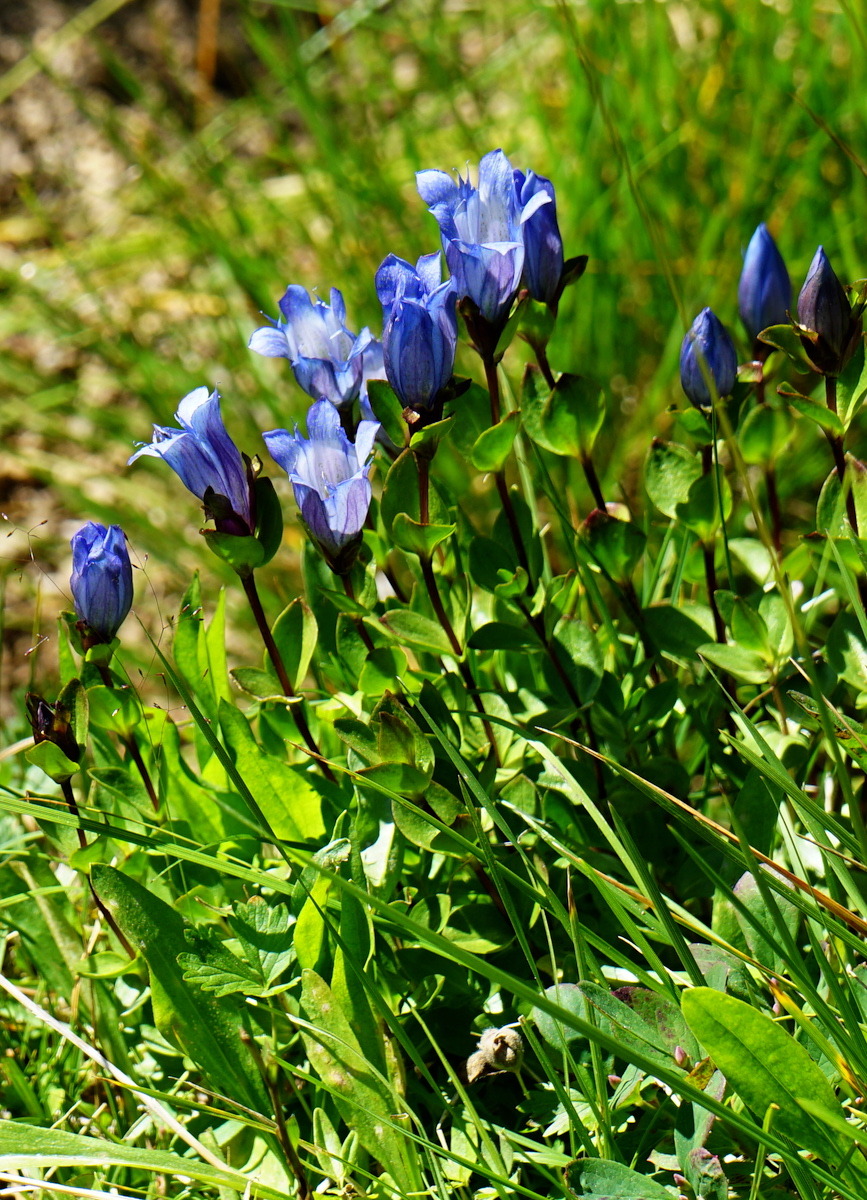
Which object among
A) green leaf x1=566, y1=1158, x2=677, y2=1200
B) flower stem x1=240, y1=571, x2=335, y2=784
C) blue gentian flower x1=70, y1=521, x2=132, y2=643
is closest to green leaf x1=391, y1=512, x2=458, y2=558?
flower stem x1=240, y1=571, x2=335, y2=784

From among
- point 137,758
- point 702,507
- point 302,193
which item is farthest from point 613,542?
point 302,193

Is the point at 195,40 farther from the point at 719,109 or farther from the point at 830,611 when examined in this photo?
the point at 830,611

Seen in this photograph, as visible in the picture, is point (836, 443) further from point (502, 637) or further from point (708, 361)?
point (502, 637)

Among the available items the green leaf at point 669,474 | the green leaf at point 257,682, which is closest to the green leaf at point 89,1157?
the green leaf at point 257,682

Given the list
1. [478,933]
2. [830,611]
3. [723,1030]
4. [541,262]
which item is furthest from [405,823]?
[830,611]

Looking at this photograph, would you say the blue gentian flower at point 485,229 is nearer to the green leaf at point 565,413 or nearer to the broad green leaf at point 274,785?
the green leaf at point 565,413

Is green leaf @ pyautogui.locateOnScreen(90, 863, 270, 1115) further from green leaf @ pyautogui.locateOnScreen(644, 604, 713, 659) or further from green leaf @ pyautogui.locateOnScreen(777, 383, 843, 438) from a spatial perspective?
green leaf @ pyautogui.locateOnScreen(777, 383, 843, 438)
